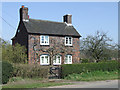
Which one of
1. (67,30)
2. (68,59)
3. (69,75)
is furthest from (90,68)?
(67,30)

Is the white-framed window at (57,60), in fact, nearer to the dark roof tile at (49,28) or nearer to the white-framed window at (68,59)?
the white-framed window at (68,59)

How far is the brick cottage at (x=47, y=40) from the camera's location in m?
28.0

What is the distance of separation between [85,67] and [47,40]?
31.8 feet

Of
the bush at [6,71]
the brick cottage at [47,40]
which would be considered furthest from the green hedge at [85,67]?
the brick cottage at [47,40]

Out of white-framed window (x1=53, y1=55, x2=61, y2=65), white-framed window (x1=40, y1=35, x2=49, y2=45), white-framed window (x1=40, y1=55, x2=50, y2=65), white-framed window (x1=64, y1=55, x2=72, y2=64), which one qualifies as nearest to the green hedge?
white-framed window (x1=53, y1=55, x2=61, y2=65)

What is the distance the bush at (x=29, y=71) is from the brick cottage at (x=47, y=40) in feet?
27.6

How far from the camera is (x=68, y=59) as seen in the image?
30.7 meters

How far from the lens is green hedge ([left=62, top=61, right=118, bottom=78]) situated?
2014 cm

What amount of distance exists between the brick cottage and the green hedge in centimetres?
683

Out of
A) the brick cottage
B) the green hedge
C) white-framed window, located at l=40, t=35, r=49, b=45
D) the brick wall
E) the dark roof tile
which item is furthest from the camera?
the dark roof tile

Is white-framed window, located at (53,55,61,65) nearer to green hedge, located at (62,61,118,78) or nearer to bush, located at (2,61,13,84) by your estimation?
green hedge, located at (62,61,118,78)

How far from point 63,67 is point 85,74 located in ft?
8.79

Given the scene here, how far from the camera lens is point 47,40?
29359mm

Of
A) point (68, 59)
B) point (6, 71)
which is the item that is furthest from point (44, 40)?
point (6, 71)
